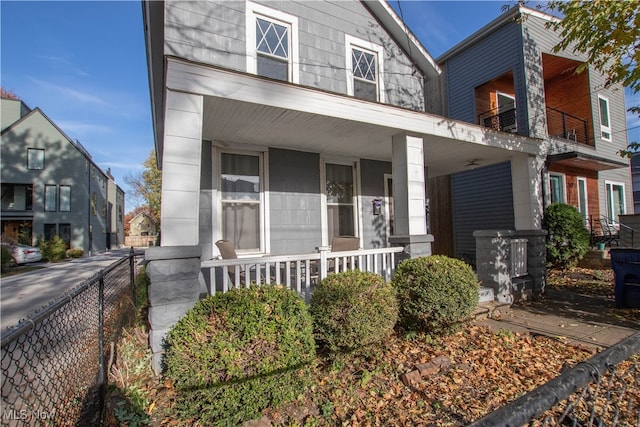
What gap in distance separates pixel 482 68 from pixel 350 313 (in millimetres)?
11101

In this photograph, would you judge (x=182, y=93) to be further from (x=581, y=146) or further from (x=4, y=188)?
(x=4, y=188)

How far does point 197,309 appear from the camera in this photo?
293 cm

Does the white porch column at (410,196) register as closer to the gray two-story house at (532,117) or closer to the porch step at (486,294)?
the porch step at (486,294)

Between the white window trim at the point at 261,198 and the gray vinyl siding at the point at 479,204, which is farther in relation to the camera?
the gray vinyl siding at the point at 479,204

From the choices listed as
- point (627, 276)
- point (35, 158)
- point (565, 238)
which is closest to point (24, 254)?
point (35, 158)

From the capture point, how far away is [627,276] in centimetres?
495

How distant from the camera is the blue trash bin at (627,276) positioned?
486 centimetres

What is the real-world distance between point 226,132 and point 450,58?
1050cm

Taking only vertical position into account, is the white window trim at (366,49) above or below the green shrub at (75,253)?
above

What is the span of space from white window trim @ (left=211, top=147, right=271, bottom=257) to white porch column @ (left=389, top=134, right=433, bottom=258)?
242 cm

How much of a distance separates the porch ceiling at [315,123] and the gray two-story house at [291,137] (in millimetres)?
22

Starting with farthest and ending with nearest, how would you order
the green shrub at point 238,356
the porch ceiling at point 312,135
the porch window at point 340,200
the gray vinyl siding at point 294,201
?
the porch window at point 340,200 < the gray vinyl siding at point 294,201 < the porch ceiling at point 312,135 < the green shrub at point 238,356

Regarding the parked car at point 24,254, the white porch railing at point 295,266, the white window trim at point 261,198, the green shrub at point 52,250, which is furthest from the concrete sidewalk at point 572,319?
the green shrub at point 52,250

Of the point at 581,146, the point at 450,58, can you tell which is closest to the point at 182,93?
the point at 450,58
